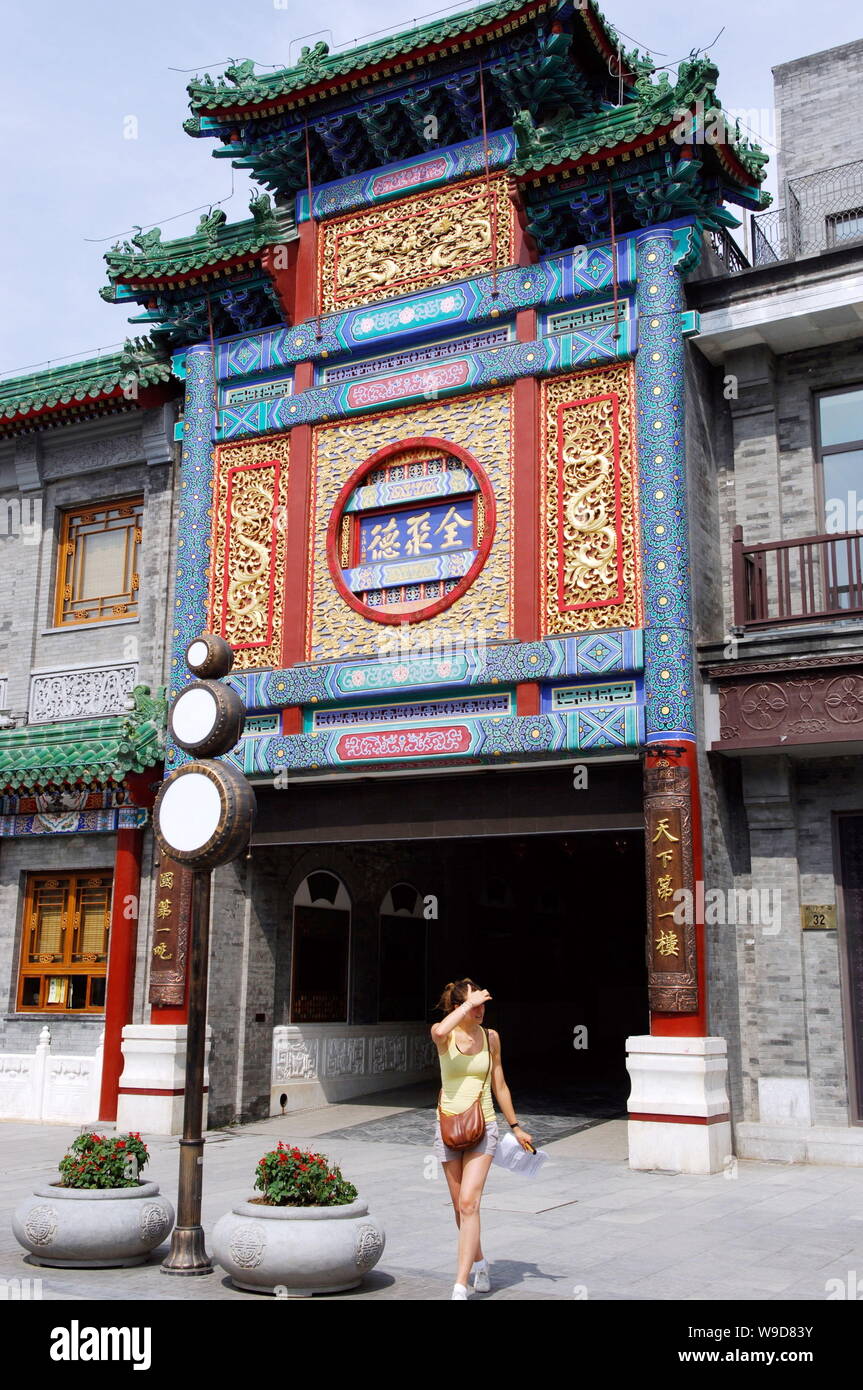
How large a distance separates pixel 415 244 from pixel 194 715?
9.24 metres

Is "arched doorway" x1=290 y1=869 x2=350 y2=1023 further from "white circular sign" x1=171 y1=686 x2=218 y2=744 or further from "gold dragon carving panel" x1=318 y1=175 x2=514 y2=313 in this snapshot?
"white circular sign" x1=171 y1=686 x2=218 y2=744

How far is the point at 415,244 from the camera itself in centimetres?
1544

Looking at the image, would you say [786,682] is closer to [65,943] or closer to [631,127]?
[631,127]

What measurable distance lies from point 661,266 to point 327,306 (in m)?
4.38

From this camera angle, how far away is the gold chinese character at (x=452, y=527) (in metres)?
14.5

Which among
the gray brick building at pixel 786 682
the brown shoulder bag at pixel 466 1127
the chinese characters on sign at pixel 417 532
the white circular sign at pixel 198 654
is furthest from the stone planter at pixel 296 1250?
the chinese characters on sign at pixel 417 532

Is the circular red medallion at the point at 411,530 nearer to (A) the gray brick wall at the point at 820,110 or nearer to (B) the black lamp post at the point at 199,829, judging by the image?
(B) the black lamp post at the point at 199,829

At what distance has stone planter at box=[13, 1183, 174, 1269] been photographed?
7430 mm

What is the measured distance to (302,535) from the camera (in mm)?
15336

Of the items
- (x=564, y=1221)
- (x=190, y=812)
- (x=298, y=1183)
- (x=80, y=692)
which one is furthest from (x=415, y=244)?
(x=298, y=1183)

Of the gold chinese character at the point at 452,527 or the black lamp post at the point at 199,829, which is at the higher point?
the gold chinese character at the point at 452,527

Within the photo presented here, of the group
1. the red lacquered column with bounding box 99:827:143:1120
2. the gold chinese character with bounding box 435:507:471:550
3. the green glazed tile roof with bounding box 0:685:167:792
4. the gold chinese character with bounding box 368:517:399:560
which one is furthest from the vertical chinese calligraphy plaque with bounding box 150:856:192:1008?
the gold chinese character with bounding box 435:507:471:550

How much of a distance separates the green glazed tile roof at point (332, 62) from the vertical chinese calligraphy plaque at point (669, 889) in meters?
8.55

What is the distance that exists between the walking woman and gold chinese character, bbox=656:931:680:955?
207 inches
